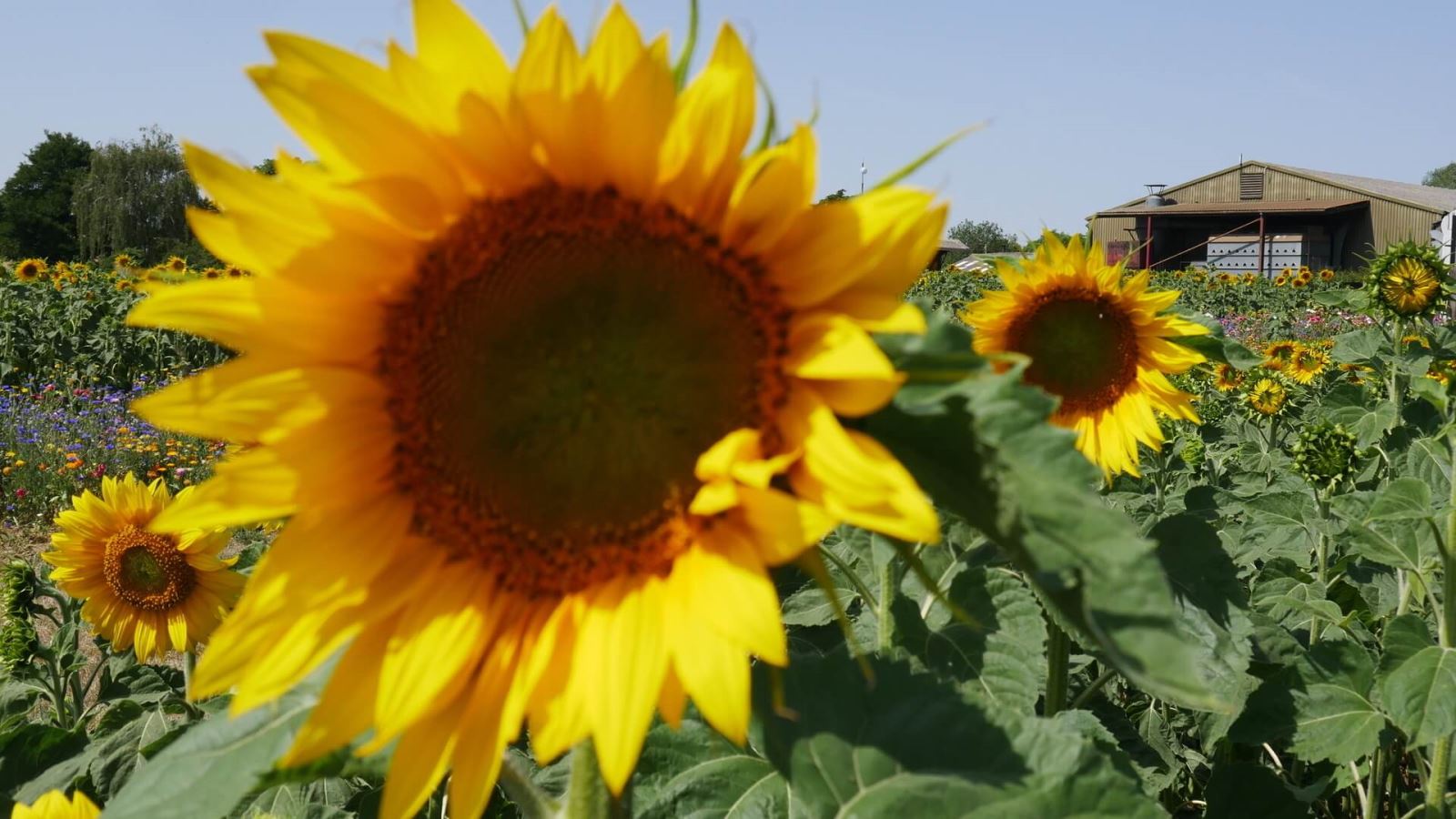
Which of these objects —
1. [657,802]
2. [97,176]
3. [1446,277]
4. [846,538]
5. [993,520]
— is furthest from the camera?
[97,176]

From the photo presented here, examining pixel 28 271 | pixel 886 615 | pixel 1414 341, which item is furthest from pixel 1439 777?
pixel 28 271

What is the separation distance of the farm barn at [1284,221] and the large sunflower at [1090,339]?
43.6 meters

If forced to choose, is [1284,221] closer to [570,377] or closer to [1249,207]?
[1249,207]

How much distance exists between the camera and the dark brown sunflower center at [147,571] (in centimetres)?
374

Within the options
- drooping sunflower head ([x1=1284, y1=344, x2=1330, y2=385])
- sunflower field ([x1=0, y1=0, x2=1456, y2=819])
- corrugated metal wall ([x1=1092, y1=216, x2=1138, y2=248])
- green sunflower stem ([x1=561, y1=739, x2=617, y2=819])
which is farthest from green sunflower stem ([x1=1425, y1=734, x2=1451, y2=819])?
corrugated metal wall ([x1=1092, y1=216, x2=1138, y2=248])

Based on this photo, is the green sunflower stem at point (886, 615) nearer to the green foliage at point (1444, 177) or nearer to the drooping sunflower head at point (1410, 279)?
the drooping sunflower head at point (1410, 279)

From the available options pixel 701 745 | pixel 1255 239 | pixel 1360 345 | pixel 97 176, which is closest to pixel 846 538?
pixel 701 745

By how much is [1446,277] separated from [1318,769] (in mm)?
2948

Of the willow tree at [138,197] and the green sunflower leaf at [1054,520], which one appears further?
the willow tree at [138,197]

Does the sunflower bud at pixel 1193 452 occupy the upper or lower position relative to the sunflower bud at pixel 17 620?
upper

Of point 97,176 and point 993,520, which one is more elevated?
point 97,176

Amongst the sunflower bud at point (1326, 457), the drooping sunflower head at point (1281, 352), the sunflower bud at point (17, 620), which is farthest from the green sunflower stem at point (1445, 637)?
the drooping sunflower head at point (1281, 352)

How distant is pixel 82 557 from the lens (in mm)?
3826

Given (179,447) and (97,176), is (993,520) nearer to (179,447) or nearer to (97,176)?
(179,447)
